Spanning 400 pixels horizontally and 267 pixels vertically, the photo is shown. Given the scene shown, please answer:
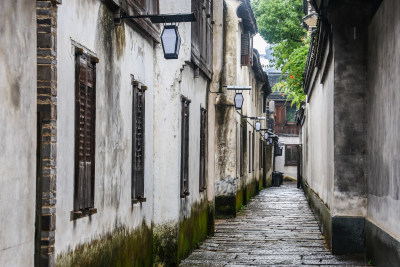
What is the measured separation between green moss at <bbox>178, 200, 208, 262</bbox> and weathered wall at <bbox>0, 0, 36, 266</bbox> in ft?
24.3

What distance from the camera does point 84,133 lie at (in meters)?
7.71

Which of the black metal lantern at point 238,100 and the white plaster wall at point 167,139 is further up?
the black metal lantern at point 238,100

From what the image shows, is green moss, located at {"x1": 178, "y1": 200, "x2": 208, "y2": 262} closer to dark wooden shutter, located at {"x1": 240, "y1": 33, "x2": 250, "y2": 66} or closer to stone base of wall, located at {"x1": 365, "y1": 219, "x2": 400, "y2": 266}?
stone base of wall, located at {"x1": 365, "y1": 219, "x2": 400, "y2": 266}

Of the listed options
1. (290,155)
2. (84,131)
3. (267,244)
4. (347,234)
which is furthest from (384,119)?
(290,155)

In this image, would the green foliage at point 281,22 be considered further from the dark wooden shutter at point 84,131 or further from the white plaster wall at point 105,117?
the dark wooden shutter at point 84,131

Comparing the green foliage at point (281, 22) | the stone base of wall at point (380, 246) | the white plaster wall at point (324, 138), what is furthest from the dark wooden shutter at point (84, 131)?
the green foliage at point (281, 22)

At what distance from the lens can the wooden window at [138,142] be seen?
33.7 ft

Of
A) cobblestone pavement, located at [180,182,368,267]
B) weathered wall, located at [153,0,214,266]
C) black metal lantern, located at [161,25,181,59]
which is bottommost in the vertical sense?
cobblestone pavement, located at [180,182,368,267]

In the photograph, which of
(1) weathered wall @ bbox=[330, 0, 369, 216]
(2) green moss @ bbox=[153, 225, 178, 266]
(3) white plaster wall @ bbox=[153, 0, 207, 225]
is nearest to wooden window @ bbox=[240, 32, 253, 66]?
(1) weathered wall @ bbox=[330, 0, 369, 216]

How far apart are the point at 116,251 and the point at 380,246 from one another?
405cm

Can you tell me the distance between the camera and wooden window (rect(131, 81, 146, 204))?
10258 millimetres

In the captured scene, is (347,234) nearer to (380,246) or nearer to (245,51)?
(380,246)

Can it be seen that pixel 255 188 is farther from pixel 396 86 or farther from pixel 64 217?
pixel 64 217

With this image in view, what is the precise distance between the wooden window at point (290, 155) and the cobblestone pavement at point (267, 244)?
105 ft
